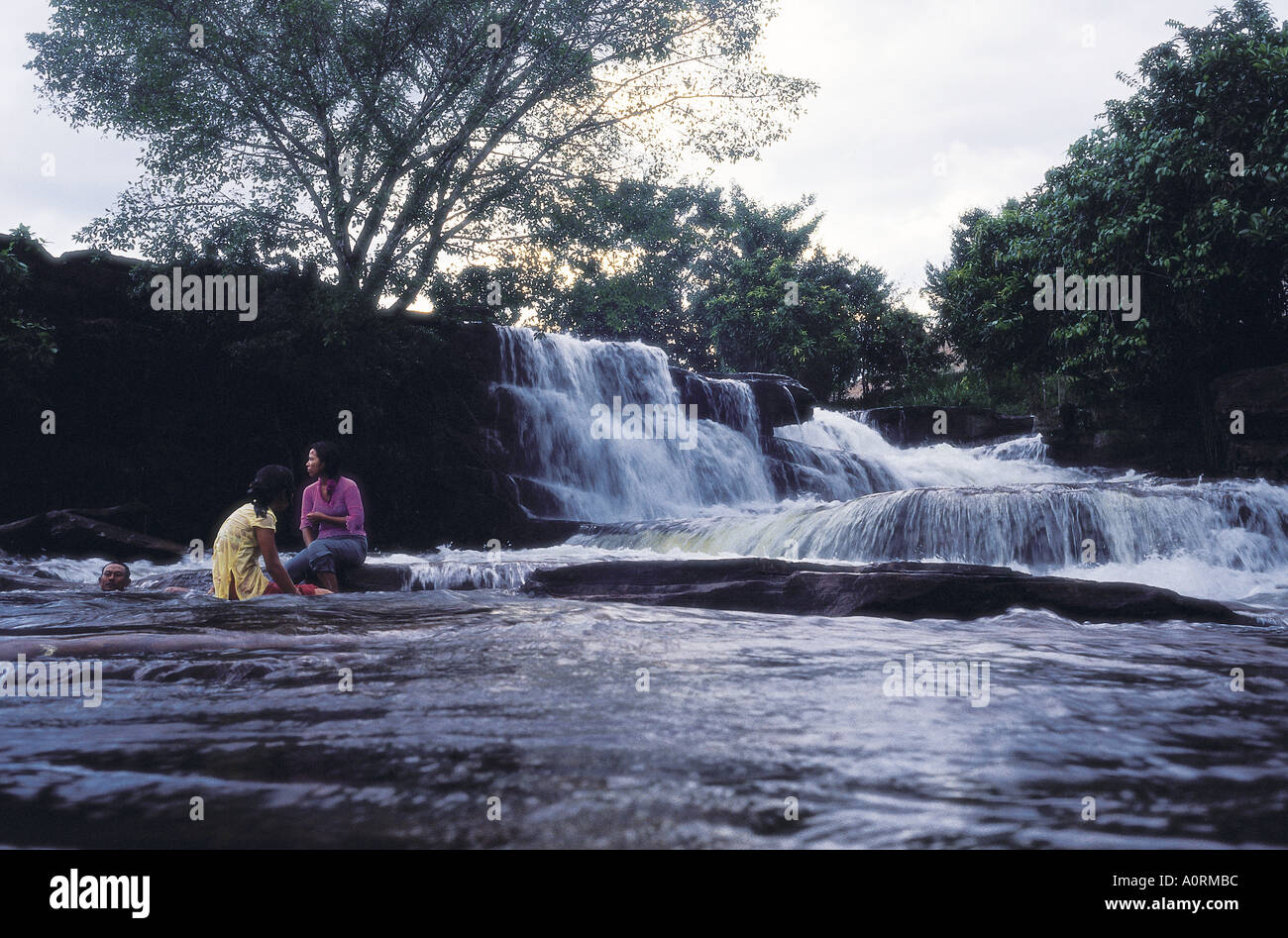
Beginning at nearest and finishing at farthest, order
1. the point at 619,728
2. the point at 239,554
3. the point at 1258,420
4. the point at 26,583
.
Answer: the point at 619,728
the point at 239,554
the point at 26,583
the point at 1258,420

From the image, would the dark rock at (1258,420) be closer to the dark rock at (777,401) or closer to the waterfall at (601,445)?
the waterfall at (601,445)

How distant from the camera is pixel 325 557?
7828 millimetres

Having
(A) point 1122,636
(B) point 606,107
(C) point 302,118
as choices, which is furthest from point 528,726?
(B) point 606,107

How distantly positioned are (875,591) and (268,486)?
497cm

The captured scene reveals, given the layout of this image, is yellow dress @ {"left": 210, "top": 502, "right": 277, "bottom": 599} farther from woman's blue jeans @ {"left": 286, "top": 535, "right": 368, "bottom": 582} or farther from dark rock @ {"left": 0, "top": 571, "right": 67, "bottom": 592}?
dark rock @ {"left": 0, "top": 571, "right": 67, "bottom": 592}

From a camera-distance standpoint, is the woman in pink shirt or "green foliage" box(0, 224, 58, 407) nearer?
the woman in pink shirt

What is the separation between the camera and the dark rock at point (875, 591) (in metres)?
6.82

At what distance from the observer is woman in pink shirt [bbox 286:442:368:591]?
7797 mm

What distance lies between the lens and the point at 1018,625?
6.32m

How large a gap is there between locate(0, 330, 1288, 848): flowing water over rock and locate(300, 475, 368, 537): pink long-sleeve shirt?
74cm


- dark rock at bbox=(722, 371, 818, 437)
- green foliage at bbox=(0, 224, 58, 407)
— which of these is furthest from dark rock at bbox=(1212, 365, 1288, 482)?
green foliage at bbox=(0, 224, 58, 407)

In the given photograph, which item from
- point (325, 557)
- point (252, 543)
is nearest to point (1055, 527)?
point (325, 557)

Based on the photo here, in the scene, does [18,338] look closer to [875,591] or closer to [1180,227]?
[875,591]
